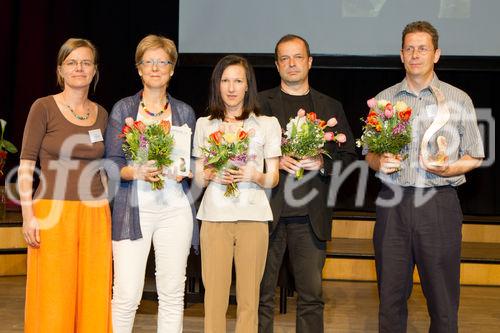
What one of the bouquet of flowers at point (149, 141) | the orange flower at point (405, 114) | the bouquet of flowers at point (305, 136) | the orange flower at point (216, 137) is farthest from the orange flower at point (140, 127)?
the orange flower at point (405, 114)

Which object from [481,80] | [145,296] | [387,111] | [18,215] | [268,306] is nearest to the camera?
[387,111]

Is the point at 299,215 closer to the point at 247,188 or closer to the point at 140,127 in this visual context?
the point at 247,188

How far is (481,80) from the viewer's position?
7180mm

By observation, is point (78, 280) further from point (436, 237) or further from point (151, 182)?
point (436, 237)

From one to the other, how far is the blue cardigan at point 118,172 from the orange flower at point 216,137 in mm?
242

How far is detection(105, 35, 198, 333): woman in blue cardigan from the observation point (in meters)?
3.15

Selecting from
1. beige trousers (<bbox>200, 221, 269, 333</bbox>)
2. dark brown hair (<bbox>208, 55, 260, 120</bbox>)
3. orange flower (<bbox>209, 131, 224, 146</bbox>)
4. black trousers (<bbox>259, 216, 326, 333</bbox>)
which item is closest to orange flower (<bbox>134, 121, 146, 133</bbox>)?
orange flower (<bbox>209, 131, 224, 146</bbox>)

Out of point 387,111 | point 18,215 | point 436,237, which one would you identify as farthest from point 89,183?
point 18,215

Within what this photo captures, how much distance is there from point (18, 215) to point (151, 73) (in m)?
3.92

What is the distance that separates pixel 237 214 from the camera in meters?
3.23

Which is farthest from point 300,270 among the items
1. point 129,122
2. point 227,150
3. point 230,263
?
point 129,122

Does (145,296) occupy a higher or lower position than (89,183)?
lower

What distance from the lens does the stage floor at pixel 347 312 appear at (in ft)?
15.0

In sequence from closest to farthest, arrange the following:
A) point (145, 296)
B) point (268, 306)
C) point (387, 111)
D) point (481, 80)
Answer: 1. point (387, 111)
2. point (268, 306)
3. point (145, 296)
4. point (481, 80)
